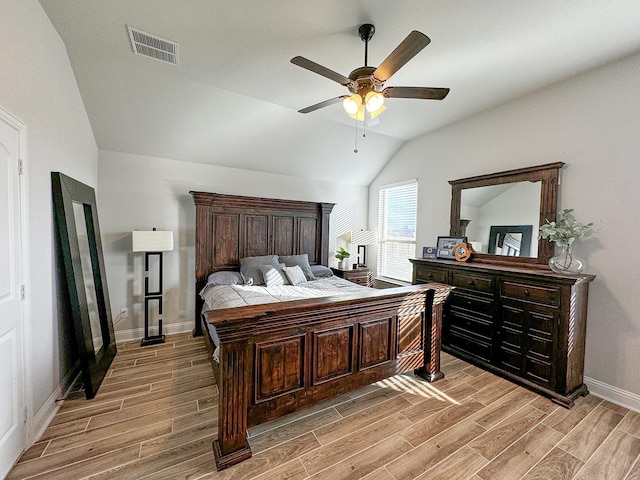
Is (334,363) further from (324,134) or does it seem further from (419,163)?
Answer: (419,163)

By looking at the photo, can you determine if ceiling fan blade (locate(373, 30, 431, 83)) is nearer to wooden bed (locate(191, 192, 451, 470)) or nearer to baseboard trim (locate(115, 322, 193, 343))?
wooden bed (locate(191, 192, 451, 470))

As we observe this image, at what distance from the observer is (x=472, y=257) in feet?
11.4

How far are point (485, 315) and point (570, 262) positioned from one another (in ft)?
3.09

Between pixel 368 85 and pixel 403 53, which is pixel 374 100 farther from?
pixel 403 53

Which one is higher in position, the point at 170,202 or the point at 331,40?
the point at 331,40

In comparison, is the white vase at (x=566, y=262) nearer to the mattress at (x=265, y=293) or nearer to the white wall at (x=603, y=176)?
the white wall at (x=603, y=176)

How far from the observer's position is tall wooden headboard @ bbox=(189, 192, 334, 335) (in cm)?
381

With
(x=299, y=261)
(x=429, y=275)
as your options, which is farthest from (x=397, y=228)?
(x=299, y=261)

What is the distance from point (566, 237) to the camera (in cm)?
254

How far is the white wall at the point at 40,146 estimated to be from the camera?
5.53ft

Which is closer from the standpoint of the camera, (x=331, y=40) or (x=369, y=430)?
(x=369, y=430)

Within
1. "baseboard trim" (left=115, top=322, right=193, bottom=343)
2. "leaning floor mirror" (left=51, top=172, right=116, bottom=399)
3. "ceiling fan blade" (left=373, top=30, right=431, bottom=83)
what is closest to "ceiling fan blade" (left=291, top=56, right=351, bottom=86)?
"ceiling fan blade" (left=373, top=30, right=431, bottom=83)

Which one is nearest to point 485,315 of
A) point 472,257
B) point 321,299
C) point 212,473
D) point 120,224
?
point 472,257

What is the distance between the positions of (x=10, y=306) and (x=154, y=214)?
2.24 meters
